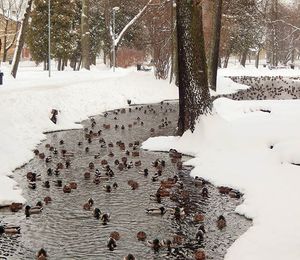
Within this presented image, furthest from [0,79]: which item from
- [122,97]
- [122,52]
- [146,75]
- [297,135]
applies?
[122,52]

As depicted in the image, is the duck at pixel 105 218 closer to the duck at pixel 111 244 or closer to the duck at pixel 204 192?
the duck at pixel 111 244

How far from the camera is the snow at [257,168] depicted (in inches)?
324

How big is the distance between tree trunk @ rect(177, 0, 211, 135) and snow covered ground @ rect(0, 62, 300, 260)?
0.51 meters

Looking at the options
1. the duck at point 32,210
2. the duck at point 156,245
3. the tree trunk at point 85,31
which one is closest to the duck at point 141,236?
the duck at point 156,245

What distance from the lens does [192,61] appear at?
54.7 feet

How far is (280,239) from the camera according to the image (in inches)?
326

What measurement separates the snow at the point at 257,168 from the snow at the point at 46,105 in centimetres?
448

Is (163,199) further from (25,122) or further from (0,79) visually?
(0,79)

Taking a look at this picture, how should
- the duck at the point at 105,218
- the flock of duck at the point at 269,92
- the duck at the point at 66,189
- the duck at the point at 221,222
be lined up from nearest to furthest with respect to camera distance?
the duck at the point at 221,222, the duck at the point at 105,218, the duck at the point at 66,189, the flock of duck at the point at 269,92

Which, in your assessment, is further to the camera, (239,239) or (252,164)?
(252,164)

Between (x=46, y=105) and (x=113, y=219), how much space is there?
1427 cm

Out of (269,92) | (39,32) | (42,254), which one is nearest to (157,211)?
(42,254)

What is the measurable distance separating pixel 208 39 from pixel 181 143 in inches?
1160

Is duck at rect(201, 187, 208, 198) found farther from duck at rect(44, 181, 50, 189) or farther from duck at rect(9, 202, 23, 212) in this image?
duck at rect(9, 202, 23, 212)
